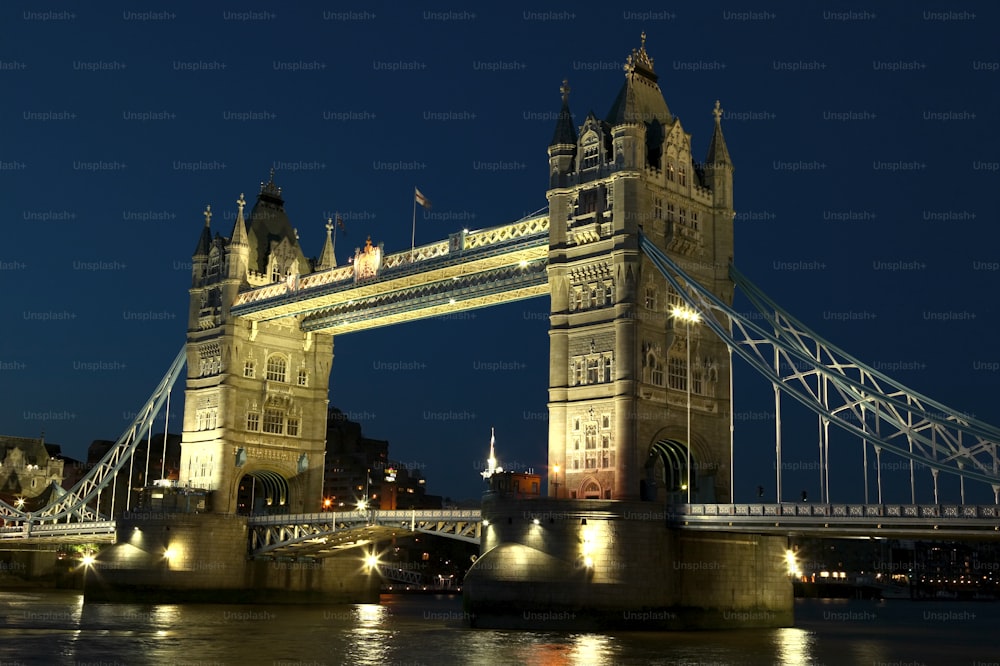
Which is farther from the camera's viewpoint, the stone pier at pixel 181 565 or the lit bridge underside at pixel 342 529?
the stone pier at pixel 181 565

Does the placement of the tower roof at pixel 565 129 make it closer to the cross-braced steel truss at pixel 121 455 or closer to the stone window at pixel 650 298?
the stone window at pixel 650 298

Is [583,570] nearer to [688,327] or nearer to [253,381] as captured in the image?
[688,327]

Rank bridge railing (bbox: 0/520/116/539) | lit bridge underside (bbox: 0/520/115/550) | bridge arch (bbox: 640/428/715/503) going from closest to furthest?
bridge arch (bbox: 640/428/715/503), bridge railing (bbox: 0/520/116/539), lit bridge underside (bbox: 0/520/115/550)

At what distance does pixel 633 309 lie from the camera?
200ft

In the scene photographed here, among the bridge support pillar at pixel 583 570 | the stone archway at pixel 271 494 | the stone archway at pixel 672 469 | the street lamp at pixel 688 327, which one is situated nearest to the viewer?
the bridge support pillar at pixel 583 570

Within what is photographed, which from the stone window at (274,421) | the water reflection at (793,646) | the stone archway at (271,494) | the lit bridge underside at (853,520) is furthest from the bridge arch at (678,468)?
the stone archway at (271,494)

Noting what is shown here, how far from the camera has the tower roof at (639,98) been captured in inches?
2478

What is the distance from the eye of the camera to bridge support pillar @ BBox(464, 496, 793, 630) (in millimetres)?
55500

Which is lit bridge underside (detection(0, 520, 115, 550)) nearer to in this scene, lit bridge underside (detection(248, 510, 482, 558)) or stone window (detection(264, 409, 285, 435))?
stone window (detection(264, 409, 285, 435))

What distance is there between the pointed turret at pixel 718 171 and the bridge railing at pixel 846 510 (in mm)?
18150

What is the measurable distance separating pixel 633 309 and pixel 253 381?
114 ft

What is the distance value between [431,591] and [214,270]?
64.9m

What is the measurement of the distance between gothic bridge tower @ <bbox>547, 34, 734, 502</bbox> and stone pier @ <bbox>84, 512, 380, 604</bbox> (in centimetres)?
2835

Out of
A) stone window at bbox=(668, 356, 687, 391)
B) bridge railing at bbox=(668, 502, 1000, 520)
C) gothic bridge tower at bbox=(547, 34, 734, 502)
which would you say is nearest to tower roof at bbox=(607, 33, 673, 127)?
gothic bridge tower at bbox=(547, 34, 734, 502)
